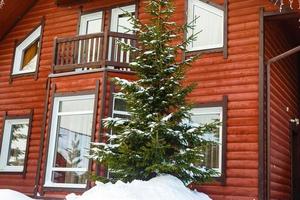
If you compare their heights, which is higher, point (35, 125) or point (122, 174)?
point (35, 125)

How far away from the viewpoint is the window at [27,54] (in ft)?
46.4

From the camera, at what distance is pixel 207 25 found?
11086mm

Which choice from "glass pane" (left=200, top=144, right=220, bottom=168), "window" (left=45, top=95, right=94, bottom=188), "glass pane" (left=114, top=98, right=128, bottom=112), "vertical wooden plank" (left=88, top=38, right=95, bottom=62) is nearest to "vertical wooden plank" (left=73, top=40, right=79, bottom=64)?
"vertical wooden plank" (left=88, top=38, right=95, bottom=62)

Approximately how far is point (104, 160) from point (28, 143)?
5496 mm

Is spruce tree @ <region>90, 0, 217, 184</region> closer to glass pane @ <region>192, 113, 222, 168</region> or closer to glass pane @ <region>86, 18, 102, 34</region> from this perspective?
glass pane @ <region>192, 113, 222, 168</region>

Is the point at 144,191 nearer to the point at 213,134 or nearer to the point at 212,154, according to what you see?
the point at 212,154

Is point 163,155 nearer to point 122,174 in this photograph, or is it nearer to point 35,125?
point 122,174

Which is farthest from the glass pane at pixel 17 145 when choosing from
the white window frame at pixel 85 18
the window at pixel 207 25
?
the window at pixel 207 25

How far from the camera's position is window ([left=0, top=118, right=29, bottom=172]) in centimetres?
1330

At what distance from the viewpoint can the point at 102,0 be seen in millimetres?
12914

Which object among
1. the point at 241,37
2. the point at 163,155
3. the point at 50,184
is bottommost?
the point at 50,184

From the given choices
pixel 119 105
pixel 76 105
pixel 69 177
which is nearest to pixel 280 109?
pixel 119 105

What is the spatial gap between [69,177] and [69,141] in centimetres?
88

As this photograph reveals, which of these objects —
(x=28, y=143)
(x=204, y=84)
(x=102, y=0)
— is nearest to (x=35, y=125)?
(x=28, y=143)
